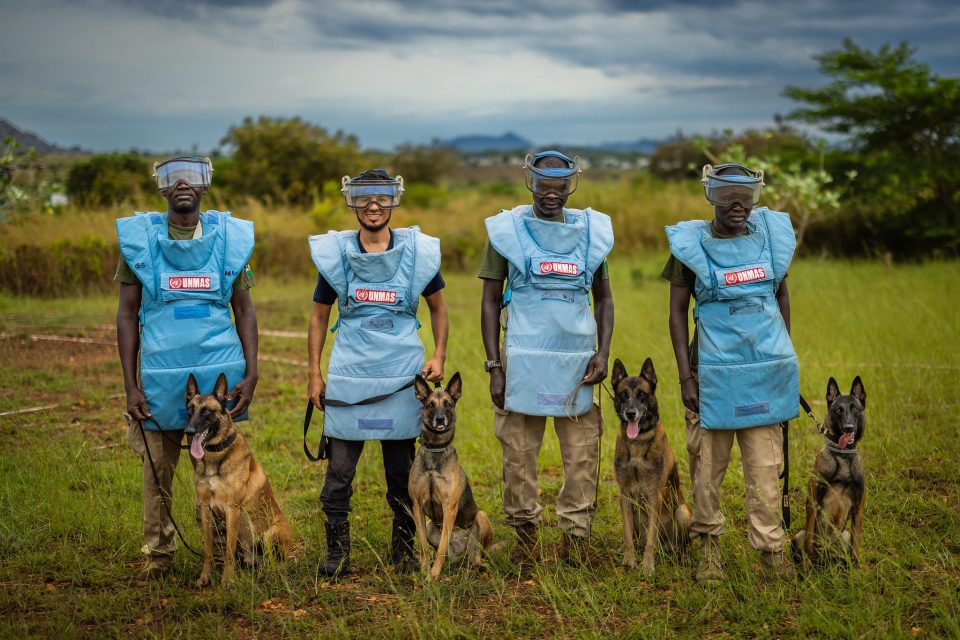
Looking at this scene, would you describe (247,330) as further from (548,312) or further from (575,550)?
(575,550)

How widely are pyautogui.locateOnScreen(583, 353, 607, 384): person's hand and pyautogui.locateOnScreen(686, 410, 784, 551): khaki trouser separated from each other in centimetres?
60

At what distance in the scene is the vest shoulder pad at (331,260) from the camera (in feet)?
17.7

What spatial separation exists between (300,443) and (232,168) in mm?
24215

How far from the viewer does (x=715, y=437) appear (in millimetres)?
5402

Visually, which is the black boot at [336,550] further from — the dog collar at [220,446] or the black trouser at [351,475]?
the dog collar at [220,446]

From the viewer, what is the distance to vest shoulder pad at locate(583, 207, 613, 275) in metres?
5.54

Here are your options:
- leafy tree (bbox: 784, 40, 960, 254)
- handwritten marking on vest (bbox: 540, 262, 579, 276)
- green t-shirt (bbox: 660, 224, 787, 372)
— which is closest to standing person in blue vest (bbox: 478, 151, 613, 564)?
handwritten marking on vest (bbox: 540, 262, 579, 276)

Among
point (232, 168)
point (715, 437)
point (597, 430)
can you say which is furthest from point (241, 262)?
point (232, 168)

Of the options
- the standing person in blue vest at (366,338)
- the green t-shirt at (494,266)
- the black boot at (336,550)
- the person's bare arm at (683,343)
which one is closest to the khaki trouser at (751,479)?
the person's bare arm at (683,343)

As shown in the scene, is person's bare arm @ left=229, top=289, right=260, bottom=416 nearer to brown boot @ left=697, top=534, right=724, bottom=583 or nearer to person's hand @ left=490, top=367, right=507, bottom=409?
person's hand @ left=490, top=367, right=507, bottom=409

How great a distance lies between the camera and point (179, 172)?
5367mm

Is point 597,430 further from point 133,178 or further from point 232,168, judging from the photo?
point 232,168

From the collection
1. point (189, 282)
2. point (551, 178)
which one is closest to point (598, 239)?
point (551, 178)

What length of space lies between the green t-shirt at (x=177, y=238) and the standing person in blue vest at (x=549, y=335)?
145cm
